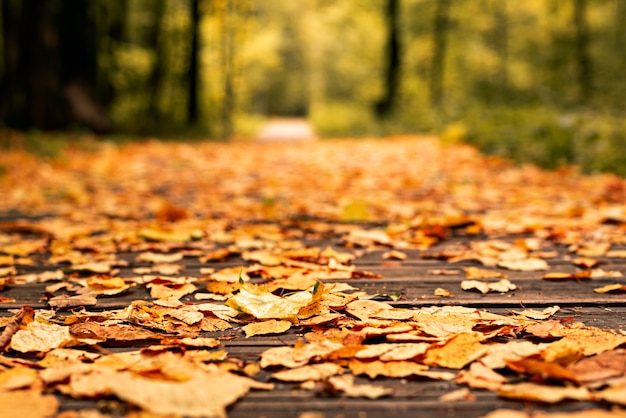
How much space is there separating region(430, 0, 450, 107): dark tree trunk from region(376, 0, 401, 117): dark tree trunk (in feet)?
8.73

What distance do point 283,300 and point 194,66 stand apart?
16.9 m

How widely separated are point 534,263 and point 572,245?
1.84ft

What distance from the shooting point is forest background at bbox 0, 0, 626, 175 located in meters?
10.2

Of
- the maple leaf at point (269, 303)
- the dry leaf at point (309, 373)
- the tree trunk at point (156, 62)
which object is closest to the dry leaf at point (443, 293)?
the maple leaf at point (269, 303)

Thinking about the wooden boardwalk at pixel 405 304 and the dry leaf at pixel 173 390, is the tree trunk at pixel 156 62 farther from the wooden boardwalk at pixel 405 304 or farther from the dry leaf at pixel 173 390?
the dry leaf at pixel 173 390

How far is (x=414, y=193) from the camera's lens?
5.49 meters

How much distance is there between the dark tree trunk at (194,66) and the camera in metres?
17.8

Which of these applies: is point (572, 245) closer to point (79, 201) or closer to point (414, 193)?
point (414, 193)

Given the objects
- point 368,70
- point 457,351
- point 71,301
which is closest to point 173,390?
point 457,351

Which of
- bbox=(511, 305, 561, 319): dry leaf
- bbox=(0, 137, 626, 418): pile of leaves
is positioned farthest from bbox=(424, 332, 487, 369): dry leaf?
bbox=(511, 305, 561, 319): dry leaf

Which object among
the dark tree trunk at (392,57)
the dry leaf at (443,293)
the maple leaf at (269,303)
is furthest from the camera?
the dark tree trunk at (392,57)

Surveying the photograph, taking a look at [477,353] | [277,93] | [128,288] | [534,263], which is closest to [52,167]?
[128,288]

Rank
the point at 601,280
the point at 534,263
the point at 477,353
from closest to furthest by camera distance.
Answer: the point at 477,353, the point at 601,280, the point at 534,263

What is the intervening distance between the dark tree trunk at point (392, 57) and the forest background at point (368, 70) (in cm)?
5
